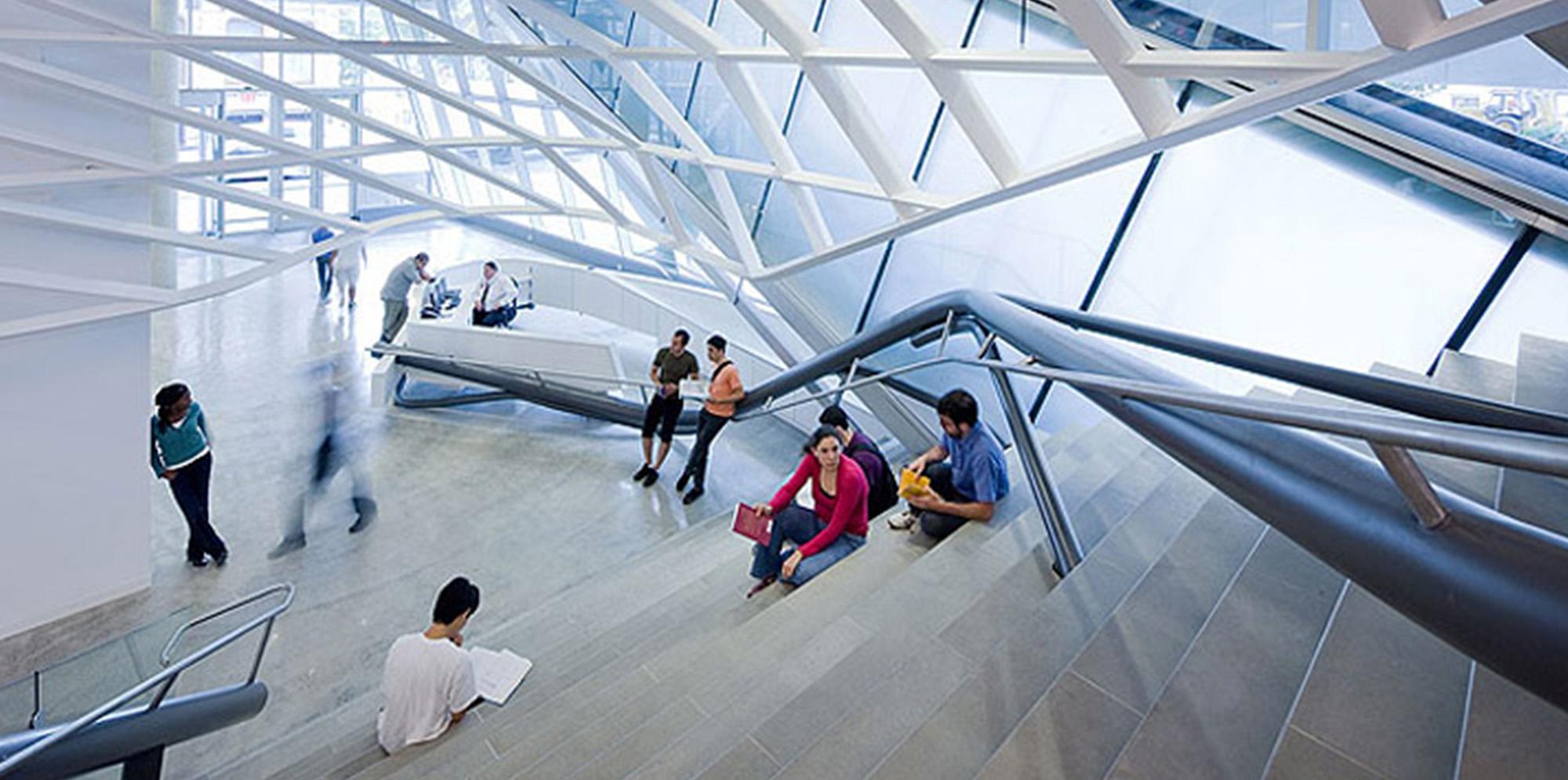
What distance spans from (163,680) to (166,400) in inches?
150

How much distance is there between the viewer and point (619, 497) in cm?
905

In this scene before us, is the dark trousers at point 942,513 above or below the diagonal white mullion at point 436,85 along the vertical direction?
below

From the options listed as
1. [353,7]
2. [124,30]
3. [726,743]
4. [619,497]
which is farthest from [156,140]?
[353,7]

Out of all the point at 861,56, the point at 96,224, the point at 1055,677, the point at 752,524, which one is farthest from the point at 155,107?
the point at 1055,677

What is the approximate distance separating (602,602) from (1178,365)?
5377 millimetres

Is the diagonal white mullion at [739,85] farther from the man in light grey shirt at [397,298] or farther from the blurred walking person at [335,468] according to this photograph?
the man in light grey shirt at [397,298]

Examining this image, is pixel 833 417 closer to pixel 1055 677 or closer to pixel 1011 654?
pixel 1011 654

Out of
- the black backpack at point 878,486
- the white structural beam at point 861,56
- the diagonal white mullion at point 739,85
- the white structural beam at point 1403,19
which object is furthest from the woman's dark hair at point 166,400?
the white structural beam at point 1403,19

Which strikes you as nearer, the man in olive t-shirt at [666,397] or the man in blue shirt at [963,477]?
the man in blue shirt at [963,477]

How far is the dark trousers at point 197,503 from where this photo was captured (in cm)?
677

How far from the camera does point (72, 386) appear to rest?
6355 mm

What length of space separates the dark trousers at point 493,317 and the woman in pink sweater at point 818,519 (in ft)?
29.7

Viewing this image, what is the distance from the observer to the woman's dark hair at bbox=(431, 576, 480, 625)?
13.2 ft

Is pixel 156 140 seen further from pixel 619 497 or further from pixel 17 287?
pixel 619 497
